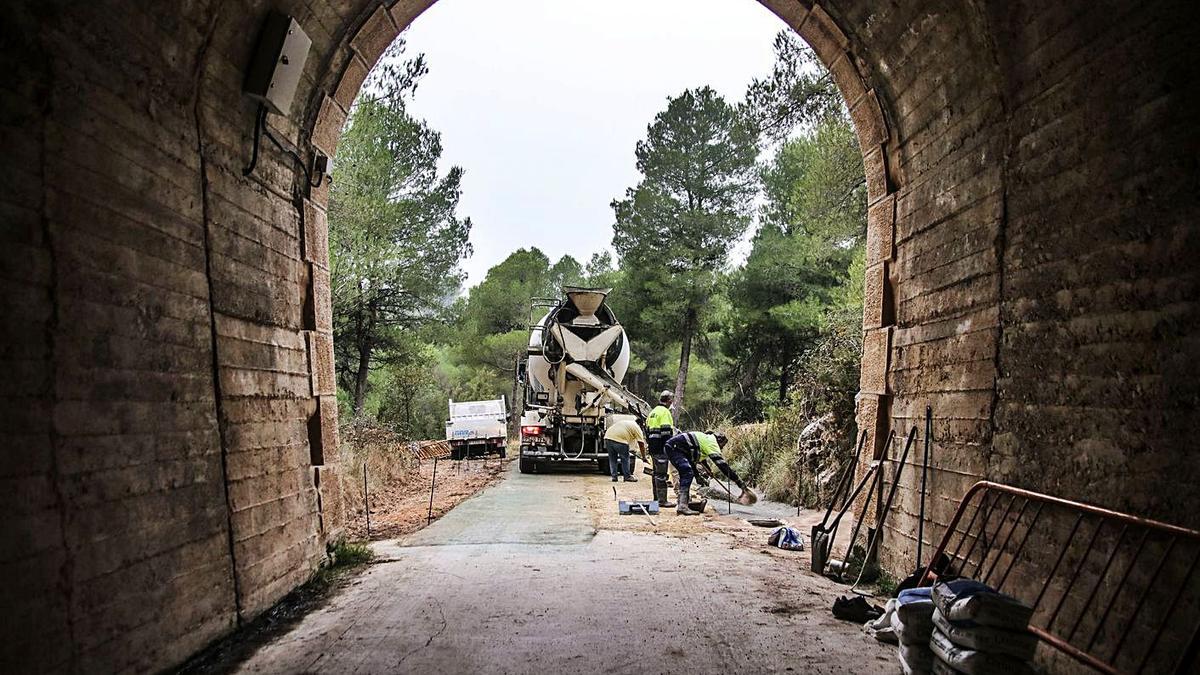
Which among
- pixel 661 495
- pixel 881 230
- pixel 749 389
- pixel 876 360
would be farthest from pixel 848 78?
pixel 749 389

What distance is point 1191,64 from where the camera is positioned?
2916 mm

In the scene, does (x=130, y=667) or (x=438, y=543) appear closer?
(x=130, y=667)

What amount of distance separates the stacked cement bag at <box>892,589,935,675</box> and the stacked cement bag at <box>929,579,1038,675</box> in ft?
0.91

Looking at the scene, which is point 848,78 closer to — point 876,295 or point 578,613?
point 876,295

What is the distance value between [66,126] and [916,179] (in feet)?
17.2

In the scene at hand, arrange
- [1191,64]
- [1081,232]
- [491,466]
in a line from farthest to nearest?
[491,466]
[1081,232]
[1191,64]

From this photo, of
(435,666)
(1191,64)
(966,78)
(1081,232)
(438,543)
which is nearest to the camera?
(1191,64)

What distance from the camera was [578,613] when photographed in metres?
4.78

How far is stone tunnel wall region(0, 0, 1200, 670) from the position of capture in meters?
2.93

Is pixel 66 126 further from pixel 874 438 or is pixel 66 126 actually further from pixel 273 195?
pixel 874 438

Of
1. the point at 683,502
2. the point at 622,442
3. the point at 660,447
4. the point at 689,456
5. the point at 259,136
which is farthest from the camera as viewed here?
the point at 622,442

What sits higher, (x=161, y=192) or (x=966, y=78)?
(x=966, y=78)

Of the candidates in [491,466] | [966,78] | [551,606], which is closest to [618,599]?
[551,606]

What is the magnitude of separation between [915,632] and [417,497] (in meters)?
9.52
